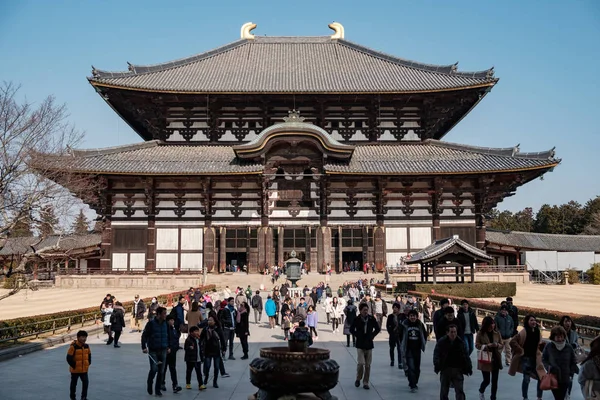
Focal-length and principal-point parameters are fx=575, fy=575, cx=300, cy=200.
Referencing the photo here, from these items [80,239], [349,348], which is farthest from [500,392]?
[80,239]

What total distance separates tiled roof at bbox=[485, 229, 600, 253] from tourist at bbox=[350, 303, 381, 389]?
4257 centimetres

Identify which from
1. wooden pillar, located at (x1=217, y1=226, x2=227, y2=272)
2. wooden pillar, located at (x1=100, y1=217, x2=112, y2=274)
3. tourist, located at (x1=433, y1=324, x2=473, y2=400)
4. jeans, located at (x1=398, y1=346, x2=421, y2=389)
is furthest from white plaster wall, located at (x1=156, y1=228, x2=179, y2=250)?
tourist, located at (x1=433, y1=324, x2=473, y2=400)

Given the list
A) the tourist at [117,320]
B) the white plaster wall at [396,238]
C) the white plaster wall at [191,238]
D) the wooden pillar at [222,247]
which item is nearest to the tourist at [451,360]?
the tourist at [117,320]

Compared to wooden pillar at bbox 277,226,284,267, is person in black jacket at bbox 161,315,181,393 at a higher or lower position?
lower

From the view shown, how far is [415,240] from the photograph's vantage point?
1836 inches

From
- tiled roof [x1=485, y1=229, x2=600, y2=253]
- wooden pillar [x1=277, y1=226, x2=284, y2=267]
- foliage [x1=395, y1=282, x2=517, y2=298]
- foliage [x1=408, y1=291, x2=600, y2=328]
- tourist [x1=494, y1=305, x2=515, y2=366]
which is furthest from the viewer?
tiled roof [x1=485, y1=229, x2=600, y2=253]

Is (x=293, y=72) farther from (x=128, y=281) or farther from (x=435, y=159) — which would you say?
(x=128, y=281)

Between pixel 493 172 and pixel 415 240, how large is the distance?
318 inches

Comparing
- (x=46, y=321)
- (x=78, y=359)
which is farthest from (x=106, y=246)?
(x=78, y=359)

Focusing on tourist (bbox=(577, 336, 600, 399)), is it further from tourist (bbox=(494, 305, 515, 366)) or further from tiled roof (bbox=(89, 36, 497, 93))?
tiled roof (bbox=(89, 36, 497, 93))

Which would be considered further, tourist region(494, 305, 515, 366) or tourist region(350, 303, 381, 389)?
tourist region(494, 305, 515, 366)

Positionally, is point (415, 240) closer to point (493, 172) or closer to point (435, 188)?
point (435, 188)

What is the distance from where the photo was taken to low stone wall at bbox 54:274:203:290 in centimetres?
4166

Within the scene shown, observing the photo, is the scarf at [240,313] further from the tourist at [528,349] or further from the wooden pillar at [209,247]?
the wooden pillar at [209,247]
